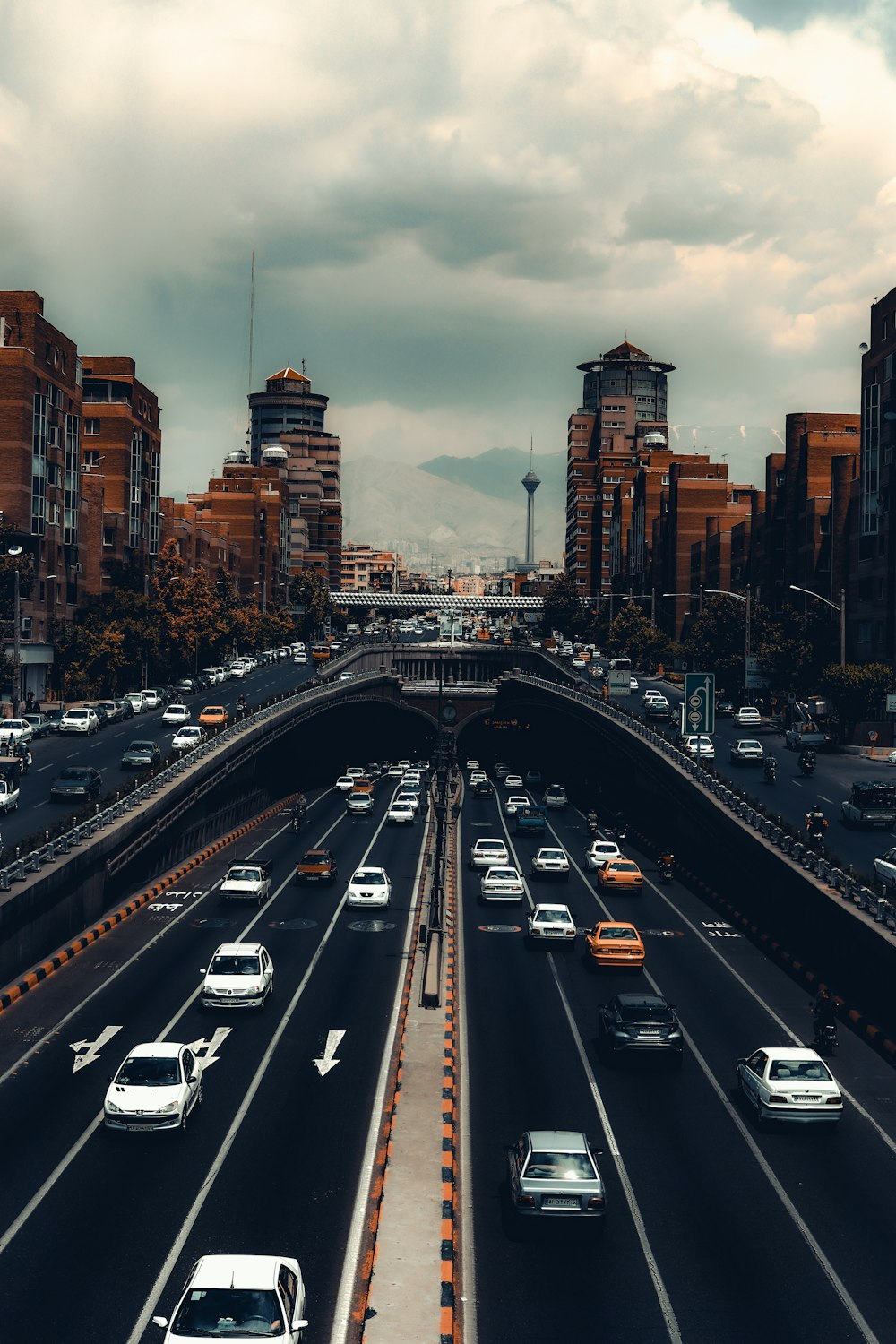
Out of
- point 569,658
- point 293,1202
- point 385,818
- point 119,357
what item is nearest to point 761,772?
point 385,818

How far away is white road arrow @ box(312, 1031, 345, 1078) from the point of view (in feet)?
111

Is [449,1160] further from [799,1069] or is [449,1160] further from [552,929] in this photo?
[552,929]

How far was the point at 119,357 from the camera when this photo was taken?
150375 mm

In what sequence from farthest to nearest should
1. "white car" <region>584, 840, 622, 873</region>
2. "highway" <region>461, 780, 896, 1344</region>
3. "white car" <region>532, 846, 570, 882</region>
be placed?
1. "white car" <region>584, 840, 622, 873</region>
2. "white car" <region>532, 846, 570, 882</region>
3. "highway" <region>461, 780, 896, 1344</region>

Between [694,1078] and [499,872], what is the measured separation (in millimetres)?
26955

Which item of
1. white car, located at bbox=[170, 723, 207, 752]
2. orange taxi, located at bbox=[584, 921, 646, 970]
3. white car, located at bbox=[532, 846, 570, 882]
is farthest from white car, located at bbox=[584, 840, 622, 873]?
white car, located at bbox=[170, 723, 207, 752]

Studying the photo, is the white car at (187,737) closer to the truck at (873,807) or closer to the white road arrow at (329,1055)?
the truck at (873,807)

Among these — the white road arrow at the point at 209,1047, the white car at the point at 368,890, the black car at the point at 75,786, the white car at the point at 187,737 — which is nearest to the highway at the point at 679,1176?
the white road arrow at the point at 209,1047

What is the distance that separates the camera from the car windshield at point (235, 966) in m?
39.3

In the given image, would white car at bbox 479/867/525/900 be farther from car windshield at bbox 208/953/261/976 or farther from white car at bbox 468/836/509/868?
car windshield at bbox 208/953/261/976

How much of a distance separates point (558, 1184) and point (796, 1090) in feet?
27.1

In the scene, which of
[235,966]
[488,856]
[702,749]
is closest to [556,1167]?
[235,966]

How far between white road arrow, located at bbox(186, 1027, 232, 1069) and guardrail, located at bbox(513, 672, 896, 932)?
720 inches

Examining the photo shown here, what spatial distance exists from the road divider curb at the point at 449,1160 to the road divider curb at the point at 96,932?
482 inches
